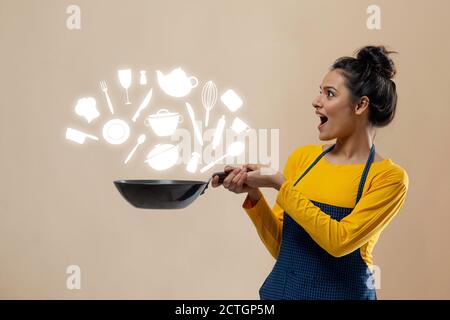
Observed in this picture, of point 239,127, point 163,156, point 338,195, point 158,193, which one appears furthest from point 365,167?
point 163,156

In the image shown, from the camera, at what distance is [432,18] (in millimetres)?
2230

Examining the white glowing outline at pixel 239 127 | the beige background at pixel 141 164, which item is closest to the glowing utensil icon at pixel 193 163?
the beige background at pixel 141 164

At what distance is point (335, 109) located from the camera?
1.27 metres

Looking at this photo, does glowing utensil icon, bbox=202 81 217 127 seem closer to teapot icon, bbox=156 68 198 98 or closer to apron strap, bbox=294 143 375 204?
teapot icon, bbox=156 68 198 98

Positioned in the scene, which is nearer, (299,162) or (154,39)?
(299,162)

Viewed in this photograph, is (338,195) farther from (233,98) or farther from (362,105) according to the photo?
(233,98)

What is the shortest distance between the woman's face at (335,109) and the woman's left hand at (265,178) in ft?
Answer: 0.46

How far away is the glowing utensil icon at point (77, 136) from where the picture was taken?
7.50 ft

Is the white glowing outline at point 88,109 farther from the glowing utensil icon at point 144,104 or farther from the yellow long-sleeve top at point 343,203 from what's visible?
the yellow long-sleeve top at point 343,203

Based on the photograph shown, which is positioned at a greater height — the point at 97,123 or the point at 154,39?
the point at 154,39

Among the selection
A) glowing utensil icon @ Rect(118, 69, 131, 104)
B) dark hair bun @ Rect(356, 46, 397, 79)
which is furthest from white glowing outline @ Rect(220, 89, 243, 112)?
dark hair bun @ Rect(356, 46, 397, 79)

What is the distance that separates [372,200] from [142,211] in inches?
51.0
